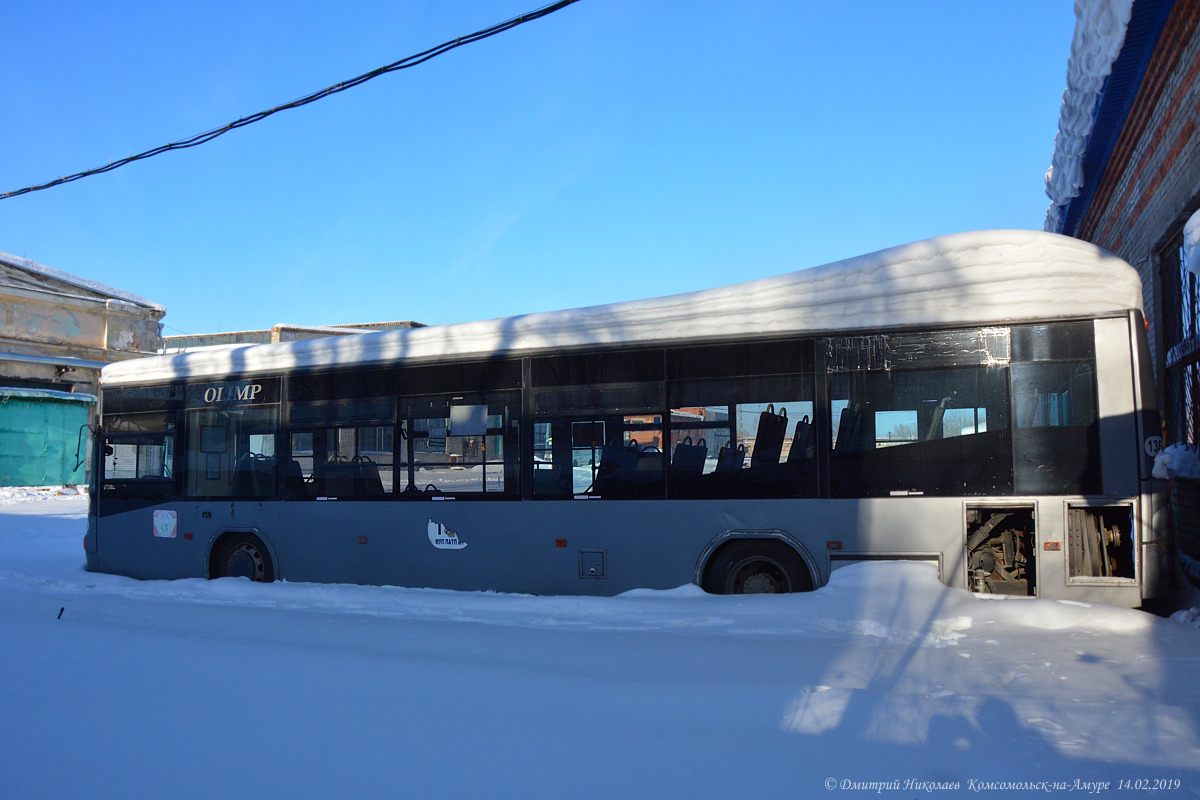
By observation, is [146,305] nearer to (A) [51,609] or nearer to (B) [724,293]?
(A) [51,609]

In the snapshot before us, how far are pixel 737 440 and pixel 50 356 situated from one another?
90.1 feet

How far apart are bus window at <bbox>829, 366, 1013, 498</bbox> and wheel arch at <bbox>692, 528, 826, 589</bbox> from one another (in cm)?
56

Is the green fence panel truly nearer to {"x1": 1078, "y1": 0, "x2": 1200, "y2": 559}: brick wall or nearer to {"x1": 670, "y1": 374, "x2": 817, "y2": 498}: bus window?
{"x1": 670, "y1": 374, "x2": 817, "y2": 498}: bus window

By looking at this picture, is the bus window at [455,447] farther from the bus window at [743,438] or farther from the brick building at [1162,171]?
the brick building at [1162,171]

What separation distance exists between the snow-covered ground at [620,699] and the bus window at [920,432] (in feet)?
2.43

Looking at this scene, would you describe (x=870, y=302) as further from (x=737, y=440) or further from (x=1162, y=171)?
(x=1162, y=171)

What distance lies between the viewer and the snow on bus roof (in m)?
6.22

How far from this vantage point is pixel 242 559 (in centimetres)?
915

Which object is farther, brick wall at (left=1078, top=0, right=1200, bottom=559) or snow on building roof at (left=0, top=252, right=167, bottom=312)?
snow on building roof at (left=0, top=252, right=167, bottom=312)

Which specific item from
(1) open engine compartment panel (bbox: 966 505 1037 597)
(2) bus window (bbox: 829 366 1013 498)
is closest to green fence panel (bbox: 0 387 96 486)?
(2) bus window (bbox: 829 366 1013 498)

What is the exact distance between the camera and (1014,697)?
4.23 m

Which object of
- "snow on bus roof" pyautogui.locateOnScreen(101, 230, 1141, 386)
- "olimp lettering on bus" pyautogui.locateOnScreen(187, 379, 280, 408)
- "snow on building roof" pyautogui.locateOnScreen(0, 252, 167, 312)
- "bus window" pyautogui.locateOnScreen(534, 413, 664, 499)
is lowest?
"bus window" pyautogui.locateOnScreen(534, 413, 664, 499)

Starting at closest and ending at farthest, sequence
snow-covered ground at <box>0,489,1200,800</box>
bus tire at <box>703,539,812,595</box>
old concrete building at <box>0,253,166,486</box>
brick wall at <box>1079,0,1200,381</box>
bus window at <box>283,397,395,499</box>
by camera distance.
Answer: snow-covered ground at <box>0,489,1200,800</box>
bus tire at <box>703,539,812,595</box>
brick wall at <box>1079,0,1200,381</box>
bus window at <box>283,397,395,499</box>
old concrete building at <box>0,253,166,486</box>

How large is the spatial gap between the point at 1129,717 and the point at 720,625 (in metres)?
2.98
